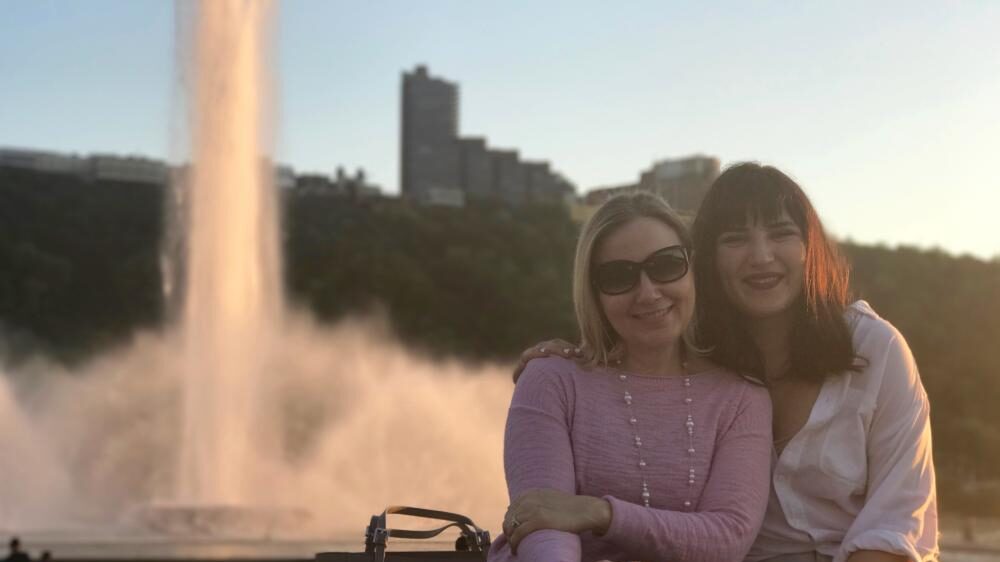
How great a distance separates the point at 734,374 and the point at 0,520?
55.3 ft

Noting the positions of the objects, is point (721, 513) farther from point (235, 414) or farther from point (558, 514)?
point (235, 414)

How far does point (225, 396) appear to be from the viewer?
21.0 meters

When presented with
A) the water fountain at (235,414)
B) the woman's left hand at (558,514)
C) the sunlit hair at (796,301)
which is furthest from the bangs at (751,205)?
the water fountain at (235,414)

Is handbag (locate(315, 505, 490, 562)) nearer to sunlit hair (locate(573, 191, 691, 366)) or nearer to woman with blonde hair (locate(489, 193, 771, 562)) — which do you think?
woman with blonde hair (locate(489, 193, 771, 562))

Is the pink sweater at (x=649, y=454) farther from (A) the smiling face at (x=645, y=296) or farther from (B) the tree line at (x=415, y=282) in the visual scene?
(B) the tree line at (x=415, y=282)

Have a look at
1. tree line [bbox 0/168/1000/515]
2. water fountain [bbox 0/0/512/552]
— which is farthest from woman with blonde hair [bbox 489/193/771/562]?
tree line [bbox 0/168/1000/515]

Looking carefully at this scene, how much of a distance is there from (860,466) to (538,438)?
2.68 ft

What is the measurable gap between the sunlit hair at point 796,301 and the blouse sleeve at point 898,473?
0.12 metres

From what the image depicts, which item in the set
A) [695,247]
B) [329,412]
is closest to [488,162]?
[329,412]

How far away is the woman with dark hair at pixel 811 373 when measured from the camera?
313cm

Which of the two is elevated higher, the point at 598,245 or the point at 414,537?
the point at 598,245

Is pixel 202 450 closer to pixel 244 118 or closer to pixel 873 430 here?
pixel 244 118

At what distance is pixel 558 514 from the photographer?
2.93 metres

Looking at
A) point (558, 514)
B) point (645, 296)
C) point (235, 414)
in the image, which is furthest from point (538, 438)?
point (235, 414)
